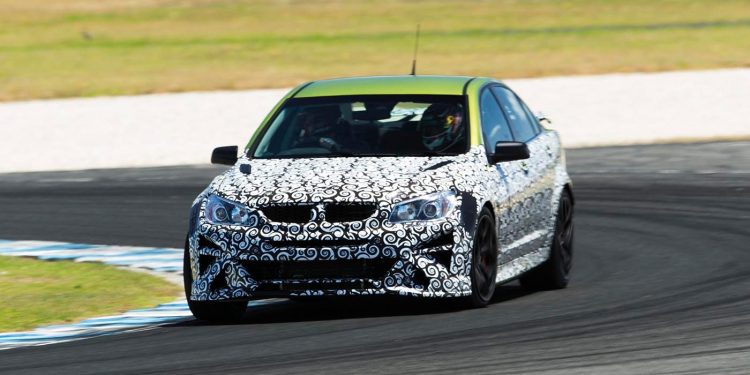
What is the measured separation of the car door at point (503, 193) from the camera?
9.30m

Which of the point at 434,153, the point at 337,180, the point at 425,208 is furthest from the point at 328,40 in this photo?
the point at 425,208

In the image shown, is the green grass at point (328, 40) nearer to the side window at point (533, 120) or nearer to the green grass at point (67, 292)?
the green grass at point (67, 292)

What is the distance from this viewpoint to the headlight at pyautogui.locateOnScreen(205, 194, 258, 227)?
28.1ft

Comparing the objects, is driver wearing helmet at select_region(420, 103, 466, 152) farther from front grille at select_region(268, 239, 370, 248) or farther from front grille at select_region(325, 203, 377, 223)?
front grille at select_region(268, 239, 370, 248)

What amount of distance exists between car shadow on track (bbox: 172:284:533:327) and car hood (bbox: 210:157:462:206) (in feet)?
1.74

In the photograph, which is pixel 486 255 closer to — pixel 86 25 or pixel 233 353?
pixel 233 353

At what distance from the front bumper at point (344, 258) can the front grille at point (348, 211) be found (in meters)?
0.04

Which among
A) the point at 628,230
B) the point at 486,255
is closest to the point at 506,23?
the point at 628,230

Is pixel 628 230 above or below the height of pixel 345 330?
below

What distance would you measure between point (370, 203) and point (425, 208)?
0.96ft

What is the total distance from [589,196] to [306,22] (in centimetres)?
Answer: 2896

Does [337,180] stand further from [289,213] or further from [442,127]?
[442,127]

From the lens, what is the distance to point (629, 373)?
6516 millimetres

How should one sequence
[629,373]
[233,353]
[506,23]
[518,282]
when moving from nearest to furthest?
[629,373]
[233,353]
[518,282]
[506,23]
